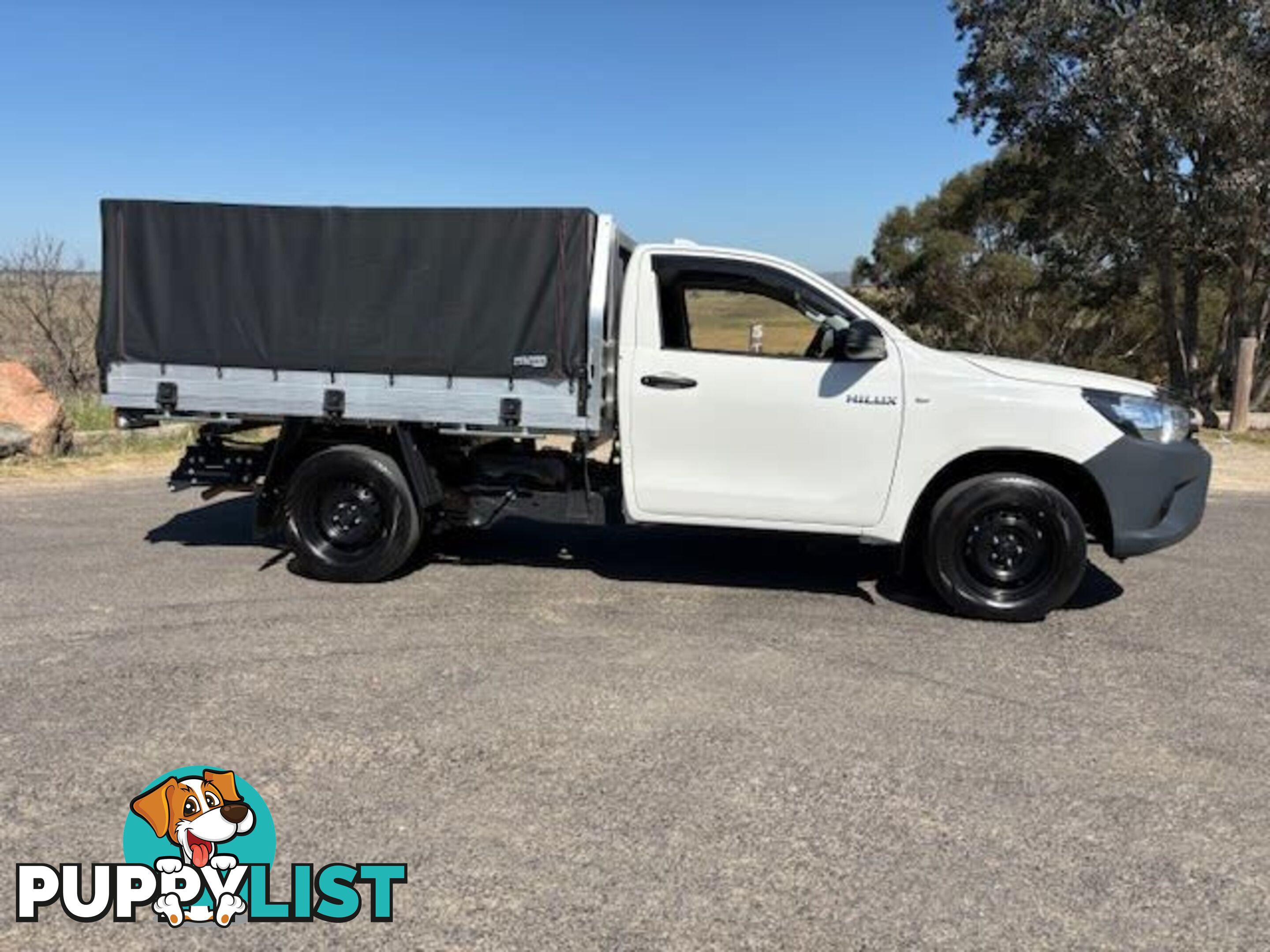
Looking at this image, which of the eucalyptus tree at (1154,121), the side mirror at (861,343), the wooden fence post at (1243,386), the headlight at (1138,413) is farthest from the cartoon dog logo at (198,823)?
the eucalyptus tree at (1154,121)

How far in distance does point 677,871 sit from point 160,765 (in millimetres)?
2034

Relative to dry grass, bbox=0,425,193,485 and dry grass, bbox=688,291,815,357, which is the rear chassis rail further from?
dry grass, bbox=0,425,193,485

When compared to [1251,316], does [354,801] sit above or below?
below

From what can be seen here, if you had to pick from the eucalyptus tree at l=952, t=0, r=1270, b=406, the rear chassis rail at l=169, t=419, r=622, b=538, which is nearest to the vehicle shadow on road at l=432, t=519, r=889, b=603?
the rear chassis rail at l=169, t=419, r=622, b=538

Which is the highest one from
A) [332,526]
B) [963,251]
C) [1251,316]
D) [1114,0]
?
[1114,0]

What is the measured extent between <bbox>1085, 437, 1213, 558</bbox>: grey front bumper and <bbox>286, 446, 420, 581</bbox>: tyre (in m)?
3.96

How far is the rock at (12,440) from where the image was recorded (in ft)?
37.4

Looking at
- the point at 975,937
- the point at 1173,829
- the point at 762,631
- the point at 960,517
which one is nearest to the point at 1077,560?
the point at 960,517

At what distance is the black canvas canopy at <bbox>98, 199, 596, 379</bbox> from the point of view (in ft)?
20.3

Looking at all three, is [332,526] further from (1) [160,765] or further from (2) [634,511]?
(1) [160,765]

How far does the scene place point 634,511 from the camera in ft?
20.6

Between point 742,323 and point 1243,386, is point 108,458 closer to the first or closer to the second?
point 742,323

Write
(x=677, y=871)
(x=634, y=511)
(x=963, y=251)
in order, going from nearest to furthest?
(x=677, y=871)
(x=634, y=511)
(x=963, y=251)

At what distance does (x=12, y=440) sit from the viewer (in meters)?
11.4
